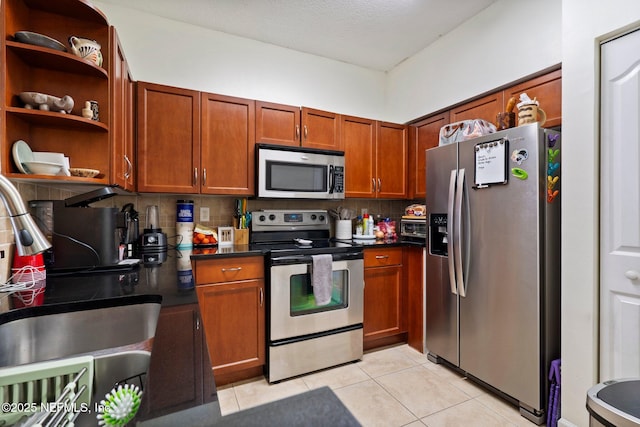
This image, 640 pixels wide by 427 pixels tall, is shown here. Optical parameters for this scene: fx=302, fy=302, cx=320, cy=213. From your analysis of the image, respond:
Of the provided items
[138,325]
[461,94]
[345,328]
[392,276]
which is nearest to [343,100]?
[461,94]

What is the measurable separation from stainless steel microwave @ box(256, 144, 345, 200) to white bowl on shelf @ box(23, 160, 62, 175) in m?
1.26

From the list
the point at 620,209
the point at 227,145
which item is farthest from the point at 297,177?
the point at 620,209

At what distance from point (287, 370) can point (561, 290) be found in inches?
70.5

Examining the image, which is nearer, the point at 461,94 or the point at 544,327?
the point at 544,327

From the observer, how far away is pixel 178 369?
59 cm

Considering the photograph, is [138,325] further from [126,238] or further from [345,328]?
[345,328]

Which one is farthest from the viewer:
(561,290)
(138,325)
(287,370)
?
(287,370)

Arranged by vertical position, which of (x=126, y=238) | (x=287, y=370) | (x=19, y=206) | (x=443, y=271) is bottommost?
(x=287, y=370)

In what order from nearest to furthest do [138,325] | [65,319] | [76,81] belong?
[65,319] < [138,325] < [76,81]


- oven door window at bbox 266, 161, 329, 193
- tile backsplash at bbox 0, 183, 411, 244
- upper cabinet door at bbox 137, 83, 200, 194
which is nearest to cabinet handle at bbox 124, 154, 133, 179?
upper cabinet door at bbox 137, 83, 200, 194

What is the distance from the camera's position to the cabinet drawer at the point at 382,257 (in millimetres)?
2551

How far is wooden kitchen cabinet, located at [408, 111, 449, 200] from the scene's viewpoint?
2.86 meters

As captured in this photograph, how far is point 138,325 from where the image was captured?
1149mm

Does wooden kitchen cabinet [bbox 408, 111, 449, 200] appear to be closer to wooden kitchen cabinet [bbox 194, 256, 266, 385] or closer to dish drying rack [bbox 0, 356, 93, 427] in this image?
wooden kitchen cabinet [bbox 194, 256, 266, 385]
